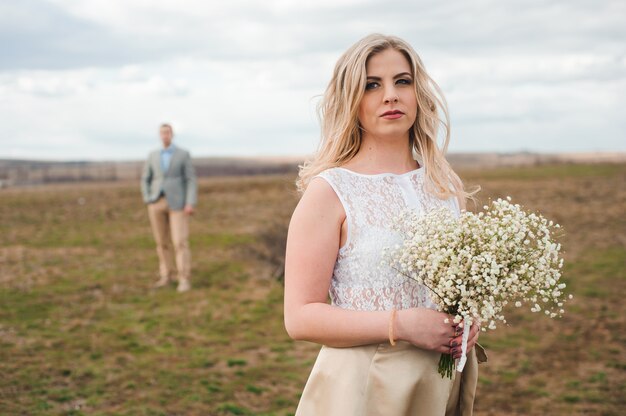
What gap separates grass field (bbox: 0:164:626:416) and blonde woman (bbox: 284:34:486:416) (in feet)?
3.66

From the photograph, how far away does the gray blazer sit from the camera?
37.2 ft

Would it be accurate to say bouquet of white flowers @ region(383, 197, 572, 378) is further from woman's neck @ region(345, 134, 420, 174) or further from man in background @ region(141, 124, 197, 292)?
man in background @ region(141, 124, 197, 292)

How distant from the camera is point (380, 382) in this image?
2303 millimetres

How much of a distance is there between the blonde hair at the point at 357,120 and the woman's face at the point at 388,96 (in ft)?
0.11

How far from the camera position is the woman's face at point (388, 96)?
2436 mm

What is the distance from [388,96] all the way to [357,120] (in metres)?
0.18

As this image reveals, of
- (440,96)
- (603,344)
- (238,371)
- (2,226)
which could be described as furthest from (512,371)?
(2,226)

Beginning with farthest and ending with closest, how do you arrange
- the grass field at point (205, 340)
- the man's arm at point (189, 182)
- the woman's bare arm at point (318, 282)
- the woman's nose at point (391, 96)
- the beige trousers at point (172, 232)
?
the beige trousers at point (172, 232)
the man's arm at point (189, 182)
the grass field at point (205, 340)
the woman's nose at point (391, 96)
the woman's bare arm at point (318, 282)

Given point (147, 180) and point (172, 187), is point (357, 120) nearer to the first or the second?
point (172, 187)

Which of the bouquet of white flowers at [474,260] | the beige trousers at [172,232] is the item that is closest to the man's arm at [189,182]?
the beige trousers at [172,232]

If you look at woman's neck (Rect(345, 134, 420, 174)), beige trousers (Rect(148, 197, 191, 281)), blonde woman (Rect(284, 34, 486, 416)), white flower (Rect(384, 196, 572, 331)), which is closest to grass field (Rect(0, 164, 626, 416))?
beige trousers (Rect(148, 197, 191, 281))

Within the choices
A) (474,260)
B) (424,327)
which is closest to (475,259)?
(474,260)

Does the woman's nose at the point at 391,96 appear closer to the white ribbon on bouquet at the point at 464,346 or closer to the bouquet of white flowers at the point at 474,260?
the bouquet of white flowers at the point at 474,260

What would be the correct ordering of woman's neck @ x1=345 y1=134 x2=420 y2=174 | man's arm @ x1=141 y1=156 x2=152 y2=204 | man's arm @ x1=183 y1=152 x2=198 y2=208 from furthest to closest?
man's arm @ x1=141 y1=156 x2=152 y2=204, man's arm @ x1=183 y1=152 x2=198 y2=208, woman's neck @ x1=345 y1=134 x2=420 y2=174
